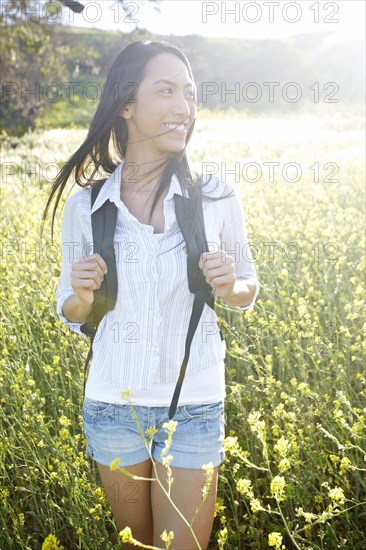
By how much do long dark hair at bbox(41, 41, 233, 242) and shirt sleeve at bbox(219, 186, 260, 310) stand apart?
10 cm

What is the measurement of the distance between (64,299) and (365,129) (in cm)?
1674

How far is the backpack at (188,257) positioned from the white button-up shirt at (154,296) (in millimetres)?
32

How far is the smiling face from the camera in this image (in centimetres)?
247

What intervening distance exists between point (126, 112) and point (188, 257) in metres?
0.70

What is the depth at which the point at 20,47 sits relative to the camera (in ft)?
37.0

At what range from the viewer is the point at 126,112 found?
8.56 feet

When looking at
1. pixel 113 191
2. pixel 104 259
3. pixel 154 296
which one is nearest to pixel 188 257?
pixel 154 296

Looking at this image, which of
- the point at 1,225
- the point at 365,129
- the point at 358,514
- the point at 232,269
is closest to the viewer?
the point at 232,269

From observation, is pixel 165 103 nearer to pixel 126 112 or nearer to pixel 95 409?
pixel 126 112

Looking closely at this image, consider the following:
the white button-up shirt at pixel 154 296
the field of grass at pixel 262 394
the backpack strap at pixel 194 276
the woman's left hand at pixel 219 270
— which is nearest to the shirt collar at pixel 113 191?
the white button-up shirt at pixel 154 296

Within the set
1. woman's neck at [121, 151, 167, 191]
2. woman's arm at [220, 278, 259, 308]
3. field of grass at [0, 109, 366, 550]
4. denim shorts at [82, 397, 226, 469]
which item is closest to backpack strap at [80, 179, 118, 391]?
woman's neck at [121, 151, 167, 191]

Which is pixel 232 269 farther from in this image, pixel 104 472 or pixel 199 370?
pixel 104 472

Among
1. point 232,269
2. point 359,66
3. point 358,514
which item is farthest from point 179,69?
point 359,66

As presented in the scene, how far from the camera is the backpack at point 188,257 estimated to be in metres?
2.25
